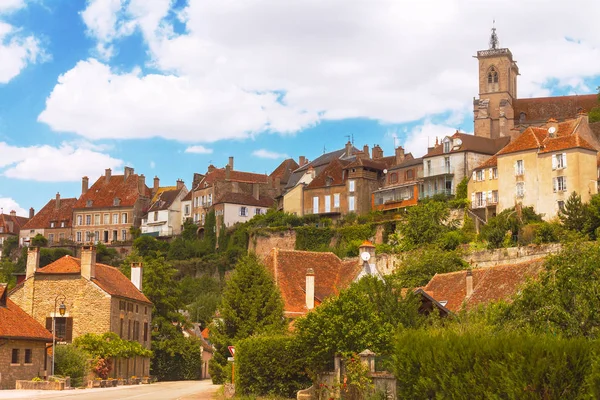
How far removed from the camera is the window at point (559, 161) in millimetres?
69188

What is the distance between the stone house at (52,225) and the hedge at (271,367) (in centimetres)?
8666

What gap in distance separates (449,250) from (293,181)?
38.9 metres

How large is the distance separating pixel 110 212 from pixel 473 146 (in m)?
50.3

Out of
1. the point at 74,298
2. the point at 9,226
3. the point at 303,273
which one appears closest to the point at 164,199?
the point at 9,226

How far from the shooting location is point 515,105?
101688 millimetres

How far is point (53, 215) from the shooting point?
120625 mm

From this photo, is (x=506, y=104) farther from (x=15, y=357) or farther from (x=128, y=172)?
(x=15, y=357)

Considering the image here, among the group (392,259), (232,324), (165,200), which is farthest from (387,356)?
(165,200)

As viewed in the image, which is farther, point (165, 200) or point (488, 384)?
point (165, 200)

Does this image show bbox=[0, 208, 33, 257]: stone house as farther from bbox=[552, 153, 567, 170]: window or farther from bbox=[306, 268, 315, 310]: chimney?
bbox=[306, 268, 315, 310]: chimney

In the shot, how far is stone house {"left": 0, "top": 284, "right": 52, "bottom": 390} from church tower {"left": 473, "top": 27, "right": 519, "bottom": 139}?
64323mm

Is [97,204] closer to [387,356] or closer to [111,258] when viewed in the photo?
[111,258]

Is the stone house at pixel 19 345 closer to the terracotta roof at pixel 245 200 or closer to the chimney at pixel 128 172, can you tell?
the terracotta roof at pixel 245 200

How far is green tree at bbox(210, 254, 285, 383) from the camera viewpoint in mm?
38938
